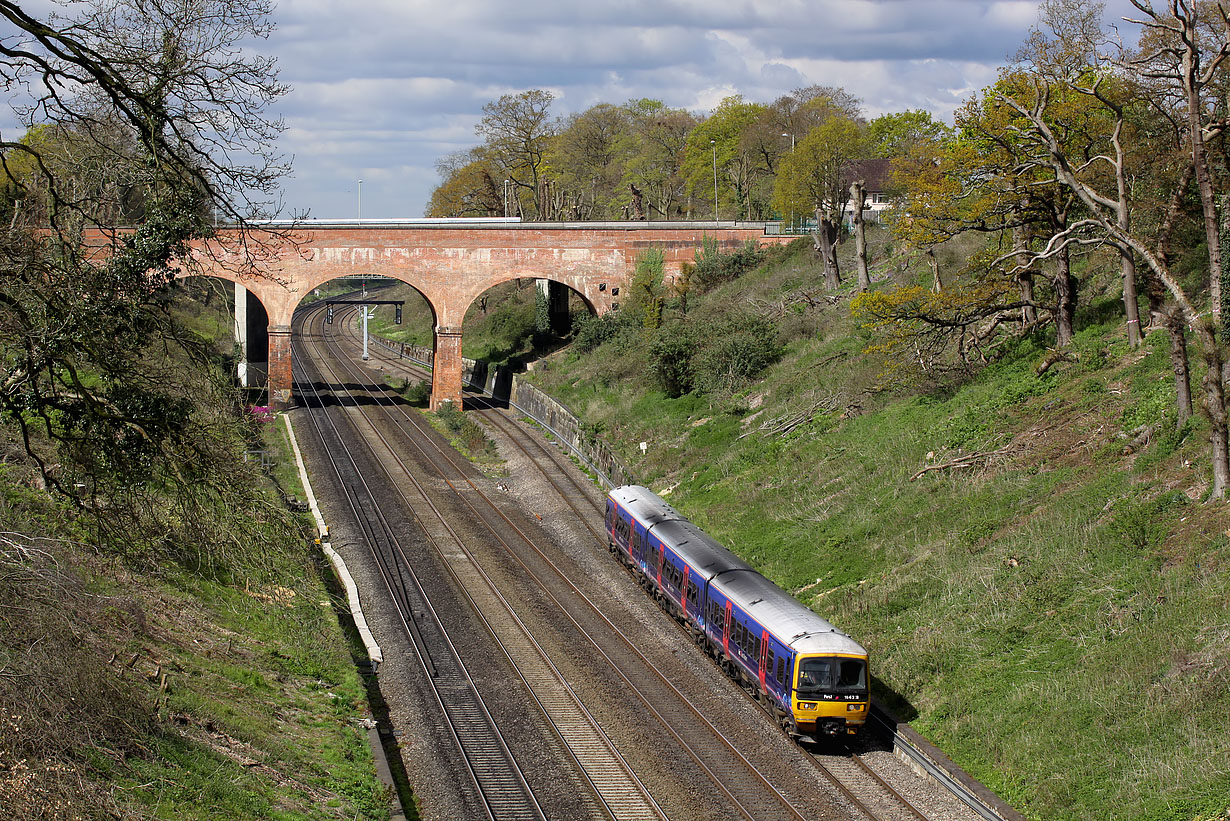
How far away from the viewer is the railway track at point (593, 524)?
1570 centimetres

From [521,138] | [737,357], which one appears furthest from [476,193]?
[737,357]

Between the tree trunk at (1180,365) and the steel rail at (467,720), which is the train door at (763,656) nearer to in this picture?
the steel rail at (467,720)

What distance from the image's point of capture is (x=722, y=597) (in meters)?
20.8

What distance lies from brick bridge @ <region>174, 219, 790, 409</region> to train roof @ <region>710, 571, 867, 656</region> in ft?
97.6

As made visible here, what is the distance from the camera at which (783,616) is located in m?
19.0

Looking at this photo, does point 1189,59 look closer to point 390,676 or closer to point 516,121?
point 390,676

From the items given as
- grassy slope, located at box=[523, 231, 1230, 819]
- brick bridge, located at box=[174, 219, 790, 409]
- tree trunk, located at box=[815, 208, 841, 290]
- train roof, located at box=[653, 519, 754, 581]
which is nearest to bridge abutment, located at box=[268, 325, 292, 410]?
brick bridge, located at box=[174, 219, 790, 409]

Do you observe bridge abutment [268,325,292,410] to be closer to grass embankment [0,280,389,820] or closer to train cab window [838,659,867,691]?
grass embankment [0,280,389,820]

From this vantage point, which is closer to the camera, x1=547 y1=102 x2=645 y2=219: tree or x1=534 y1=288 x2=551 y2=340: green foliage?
x1=534 y1=288 x2=551 y2=340: green foliage

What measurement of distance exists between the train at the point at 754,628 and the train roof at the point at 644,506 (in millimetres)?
40

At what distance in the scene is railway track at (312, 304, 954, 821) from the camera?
15.7m

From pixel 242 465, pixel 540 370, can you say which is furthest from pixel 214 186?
pixel 540 370

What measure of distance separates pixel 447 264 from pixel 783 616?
34161 mm

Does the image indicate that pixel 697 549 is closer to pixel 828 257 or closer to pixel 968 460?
pixel 968 460
